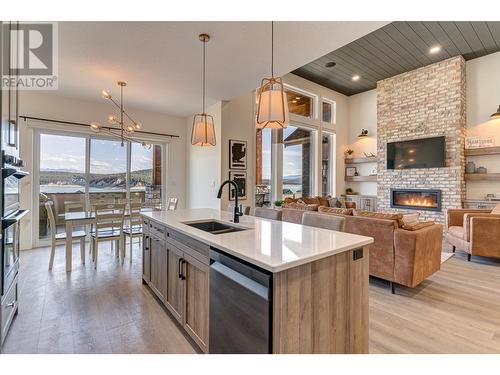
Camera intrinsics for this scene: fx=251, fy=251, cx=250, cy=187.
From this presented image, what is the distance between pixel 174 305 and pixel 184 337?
256 mm

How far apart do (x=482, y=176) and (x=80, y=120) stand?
325 inches

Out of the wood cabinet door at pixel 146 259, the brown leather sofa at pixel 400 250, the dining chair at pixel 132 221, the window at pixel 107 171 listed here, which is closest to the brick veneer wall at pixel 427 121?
the brown leather sofa at pixel 400 250

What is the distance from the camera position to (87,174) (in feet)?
16.8

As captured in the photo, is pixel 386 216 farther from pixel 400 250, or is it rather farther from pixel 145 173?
pixel 145 173

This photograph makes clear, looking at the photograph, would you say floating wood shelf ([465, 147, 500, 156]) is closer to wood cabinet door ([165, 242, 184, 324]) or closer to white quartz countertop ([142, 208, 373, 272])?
white quartz countertop ([142, 208, 373, 272])

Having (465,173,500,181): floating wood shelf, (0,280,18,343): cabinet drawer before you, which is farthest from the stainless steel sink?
(465,173,500,181): floating wood shelf

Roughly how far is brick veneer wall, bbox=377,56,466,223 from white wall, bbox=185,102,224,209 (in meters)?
4.42

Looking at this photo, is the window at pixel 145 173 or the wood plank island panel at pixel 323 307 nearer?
the wood plank island panel at pixel 323 307

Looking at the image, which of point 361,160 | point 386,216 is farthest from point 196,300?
point 361,160

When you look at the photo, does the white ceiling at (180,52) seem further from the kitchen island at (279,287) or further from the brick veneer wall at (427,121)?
the brick veneer wall at (427,121)

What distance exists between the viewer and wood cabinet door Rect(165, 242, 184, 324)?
1.96m

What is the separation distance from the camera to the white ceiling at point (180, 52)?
8.60 feet

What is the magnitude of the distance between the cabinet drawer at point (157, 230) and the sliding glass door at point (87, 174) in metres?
2.17
